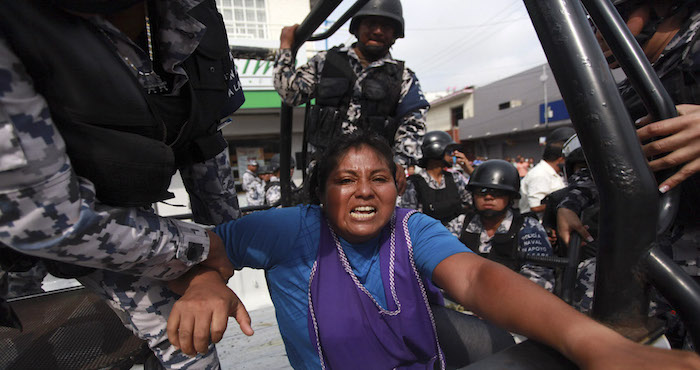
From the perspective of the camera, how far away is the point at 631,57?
66 cm

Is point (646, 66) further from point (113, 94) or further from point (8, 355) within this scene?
point (8, 355)

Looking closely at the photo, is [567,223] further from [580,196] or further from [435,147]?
[435,147]

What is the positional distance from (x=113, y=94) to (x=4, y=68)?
0.18 m

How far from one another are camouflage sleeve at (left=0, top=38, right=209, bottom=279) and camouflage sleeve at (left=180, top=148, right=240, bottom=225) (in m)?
0.58

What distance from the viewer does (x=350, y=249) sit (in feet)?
4.77

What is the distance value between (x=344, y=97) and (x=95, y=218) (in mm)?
A: 1813

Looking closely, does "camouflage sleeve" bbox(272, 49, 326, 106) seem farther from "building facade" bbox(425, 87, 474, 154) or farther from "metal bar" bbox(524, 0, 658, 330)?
"building facade" bbox(425, 87, 474, 154)

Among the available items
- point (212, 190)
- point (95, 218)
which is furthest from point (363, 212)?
point (95, 218)

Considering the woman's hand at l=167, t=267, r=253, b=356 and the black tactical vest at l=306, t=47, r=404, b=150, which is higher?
the black tactical vest at l=306, t=47, r=404, b=150

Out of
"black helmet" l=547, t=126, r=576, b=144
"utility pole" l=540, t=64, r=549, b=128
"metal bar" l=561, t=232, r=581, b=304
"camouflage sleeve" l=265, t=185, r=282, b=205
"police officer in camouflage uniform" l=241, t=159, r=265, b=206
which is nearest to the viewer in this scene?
"metal bar" l=561, t=232, r=581, b=304

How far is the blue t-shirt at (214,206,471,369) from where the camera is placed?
52.0 inches

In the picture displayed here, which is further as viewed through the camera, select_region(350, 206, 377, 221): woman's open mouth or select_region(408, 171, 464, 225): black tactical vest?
select_region(408, 171, 464, 225): black tactical vest

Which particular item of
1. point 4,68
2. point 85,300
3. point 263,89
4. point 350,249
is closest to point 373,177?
point 350,249

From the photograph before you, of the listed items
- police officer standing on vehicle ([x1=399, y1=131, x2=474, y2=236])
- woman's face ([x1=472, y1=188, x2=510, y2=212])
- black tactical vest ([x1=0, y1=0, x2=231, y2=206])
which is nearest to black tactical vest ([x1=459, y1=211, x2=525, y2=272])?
woman's face ([x1=472, y1=188, x2=510, y2=212])
